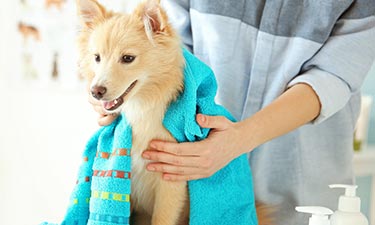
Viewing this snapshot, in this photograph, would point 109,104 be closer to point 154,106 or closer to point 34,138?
point 154,106

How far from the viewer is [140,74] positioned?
0.90 m

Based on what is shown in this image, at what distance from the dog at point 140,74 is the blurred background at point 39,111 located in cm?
108

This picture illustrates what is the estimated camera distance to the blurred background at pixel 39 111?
2.08m

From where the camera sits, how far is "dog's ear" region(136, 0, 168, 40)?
879 mm

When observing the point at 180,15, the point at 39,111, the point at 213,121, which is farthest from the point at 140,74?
the point at 39,111

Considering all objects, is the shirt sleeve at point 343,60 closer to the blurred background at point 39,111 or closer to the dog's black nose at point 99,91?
the dog's black nose at point 99,91

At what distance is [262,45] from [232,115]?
150 mm

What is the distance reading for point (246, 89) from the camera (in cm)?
113

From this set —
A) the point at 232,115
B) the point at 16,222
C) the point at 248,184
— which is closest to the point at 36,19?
the point at 16,222

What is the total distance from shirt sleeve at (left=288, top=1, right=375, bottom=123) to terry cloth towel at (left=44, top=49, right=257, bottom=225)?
0.58 feet

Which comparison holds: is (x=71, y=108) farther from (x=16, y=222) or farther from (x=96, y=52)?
(x=96, y=52)

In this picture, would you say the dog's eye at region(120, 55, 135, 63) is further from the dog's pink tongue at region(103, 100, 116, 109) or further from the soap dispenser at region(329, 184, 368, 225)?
the soap dispenser at region(329, 184, 368, 225)

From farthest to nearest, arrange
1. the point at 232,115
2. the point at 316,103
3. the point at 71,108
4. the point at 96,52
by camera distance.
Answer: the point at 71,108
the point at 232,115
the point at 316,103
the point at 96,52

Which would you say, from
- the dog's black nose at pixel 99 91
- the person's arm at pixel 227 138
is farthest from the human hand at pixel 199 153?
the dog's black nose at pixel 99 91
